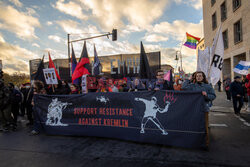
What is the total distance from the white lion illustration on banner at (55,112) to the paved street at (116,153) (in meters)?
0.60

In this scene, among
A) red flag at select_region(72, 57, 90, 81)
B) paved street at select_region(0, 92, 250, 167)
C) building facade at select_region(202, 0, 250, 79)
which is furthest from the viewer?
building facade at select_region(202, 0, 250, 79)

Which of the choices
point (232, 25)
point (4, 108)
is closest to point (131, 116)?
point (4, 108)

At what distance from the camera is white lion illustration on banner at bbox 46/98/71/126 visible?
4.90m

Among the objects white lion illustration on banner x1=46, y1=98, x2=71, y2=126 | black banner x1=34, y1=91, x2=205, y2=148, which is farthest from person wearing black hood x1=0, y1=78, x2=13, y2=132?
white lion illustration on banner x1=46, y1=98, x2=71, y2=126

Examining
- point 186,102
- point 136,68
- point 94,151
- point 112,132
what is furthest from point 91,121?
point 136,68

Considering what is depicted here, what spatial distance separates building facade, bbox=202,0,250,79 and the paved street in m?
13.1

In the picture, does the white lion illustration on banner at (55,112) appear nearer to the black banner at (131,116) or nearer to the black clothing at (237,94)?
the black banner at (131,116)

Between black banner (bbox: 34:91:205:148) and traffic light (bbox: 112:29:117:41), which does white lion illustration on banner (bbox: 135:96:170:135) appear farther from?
traffic light (bbox: 112:29:117:41)

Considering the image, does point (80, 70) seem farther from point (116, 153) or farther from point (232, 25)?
point (232, 25)

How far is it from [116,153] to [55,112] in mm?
2649

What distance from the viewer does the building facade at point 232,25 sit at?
13805 millimetres

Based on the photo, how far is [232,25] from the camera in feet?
51.9

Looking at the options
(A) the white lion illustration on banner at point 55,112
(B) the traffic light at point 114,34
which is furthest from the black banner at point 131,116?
(B) the traffic light at point 114,34

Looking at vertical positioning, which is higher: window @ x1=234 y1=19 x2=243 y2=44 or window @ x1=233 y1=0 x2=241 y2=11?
window @ x1=233 y1=0 x2=241 y2=11
